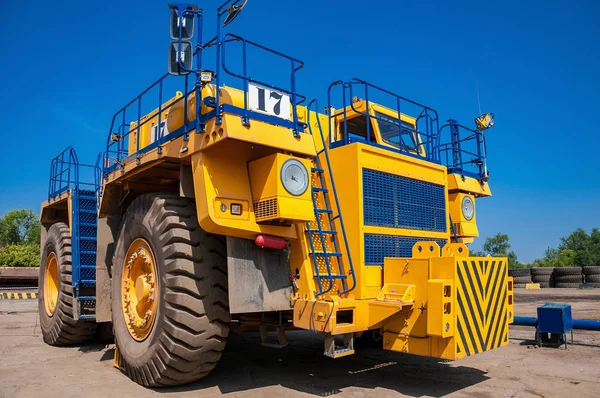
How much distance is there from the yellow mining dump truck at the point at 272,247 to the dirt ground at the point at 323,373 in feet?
1.62

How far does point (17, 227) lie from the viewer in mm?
65750

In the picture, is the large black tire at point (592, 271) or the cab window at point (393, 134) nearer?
the cab window at point (393, 134)

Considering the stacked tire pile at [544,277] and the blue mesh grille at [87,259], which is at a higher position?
the blue mesh grille at [87,259]

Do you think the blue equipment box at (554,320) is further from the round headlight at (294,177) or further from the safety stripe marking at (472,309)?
the round headlight at (294,177)

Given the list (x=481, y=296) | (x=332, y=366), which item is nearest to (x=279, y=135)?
(x=481, y=296)

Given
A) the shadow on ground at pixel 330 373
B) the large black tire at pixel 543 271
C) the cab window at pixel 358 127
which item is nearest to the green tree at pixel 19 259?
the shadow on ground at pixel 330 373

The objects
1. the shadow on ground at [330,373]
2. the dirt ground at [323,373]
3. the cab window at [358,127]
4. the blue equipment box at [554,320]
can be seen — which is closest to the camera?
the dirt ground at [323,373]

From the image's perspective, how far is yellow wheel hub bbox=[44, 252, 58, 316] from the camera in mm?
9445

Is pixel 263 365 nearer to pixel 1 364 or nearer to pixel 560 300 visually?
pixel 1 364

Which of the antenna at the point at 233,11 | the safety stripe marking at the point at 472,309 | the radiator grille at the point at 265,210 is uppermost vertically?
the antenna at the point at 233,11

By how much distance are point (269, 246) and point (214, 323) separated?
3.36 feet

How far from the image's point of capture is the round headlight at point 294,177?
498cm

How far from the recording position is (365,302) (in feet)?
17.0

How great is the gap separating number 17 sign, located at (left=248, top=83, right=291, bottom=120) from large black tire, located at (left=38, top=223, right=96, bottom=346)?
17.3 ft
